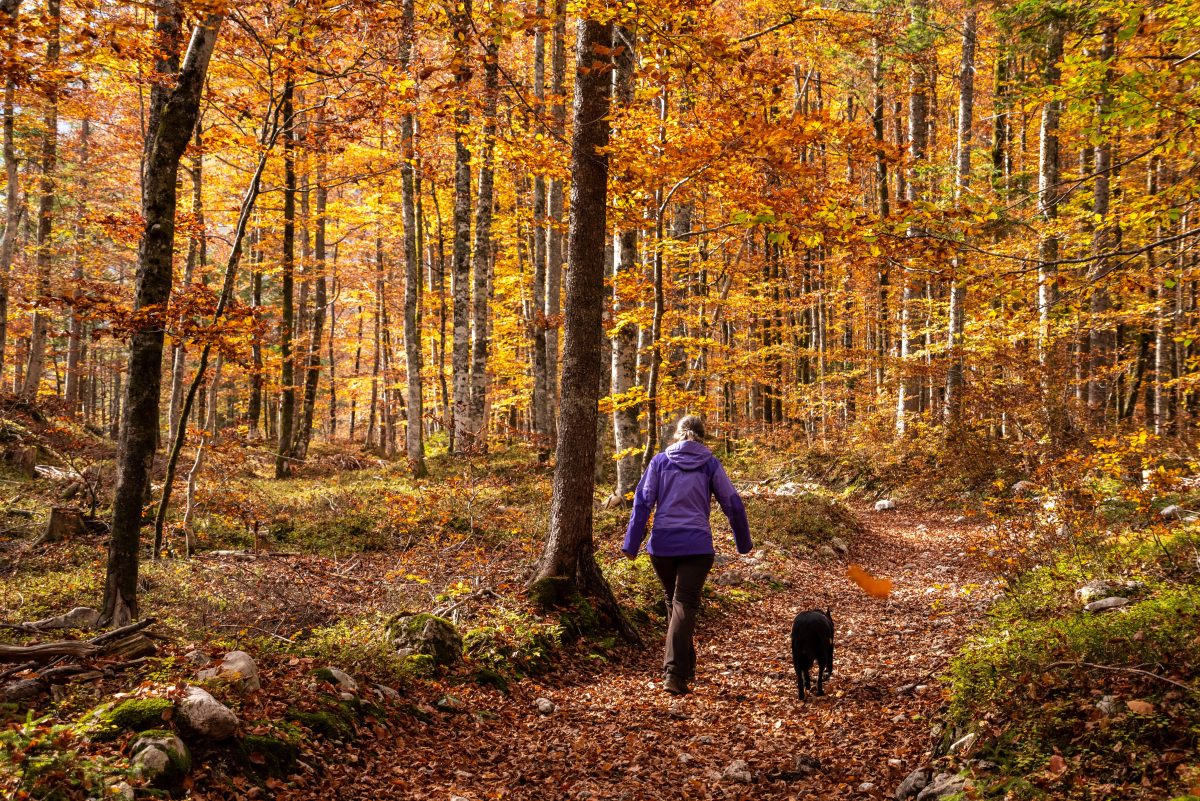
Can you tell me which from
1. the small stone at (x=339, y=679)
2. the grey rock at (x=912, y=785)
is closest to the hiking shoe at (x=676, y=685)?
the grey rock at (x=912, y=785)

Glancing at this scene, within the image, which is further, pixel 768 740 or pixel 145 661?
pixel 768 740

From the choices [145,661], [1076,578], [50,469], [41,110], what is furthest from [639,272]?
[41,110]

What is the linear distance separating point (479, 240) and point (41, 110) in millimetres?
11203

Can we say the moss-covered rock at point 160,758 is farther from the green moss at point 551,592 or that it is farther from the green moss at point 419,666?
the green moss at point 551,592

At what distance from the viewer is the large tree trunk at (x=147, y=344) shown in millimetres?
5203

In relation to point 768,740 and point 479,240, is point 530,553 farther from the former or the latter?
point 479,240

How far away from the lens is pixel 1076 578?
6.41 meters

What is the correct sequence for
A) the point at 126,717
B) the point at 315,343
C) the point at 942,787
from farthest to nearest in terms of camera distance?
the point at 315,343
the point at 942,787
the point at 126,717

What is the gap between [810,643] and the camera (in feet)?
18.1

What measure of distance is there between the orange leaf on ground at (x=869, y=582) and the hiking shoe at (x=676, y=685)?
199 inches

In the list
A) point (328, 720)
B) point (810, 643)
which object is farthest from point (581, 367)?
point (328, 720)

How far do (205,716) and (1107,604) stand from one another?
626 cm

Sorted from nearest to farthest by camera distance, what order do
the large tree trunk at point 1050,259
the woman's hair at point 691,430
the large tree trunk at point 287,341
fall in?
1. the woman's hair at point 691,430
2. the large tree trunk at point 1050,259
3. the large tree trunk at point 287,341

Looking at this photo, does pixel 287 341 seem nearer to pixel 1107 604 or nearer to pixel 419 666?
pixel 419 666
